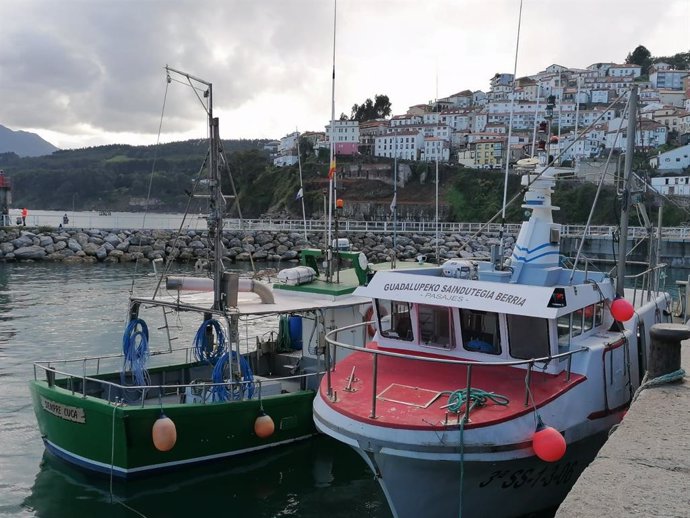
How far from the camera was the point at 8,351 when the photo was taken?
19.8m

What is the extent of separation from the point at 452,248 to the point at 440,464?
4633cm

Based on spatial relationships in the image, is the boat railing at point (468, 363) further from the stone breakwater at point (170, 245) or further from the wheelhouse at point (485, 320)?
the stone breakwater at point (170, 245)

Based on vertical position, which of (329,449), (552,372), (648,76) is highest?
(648,76)

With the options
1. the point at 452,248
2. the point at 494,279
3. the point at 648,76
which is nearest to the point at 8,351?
the point at 494,279

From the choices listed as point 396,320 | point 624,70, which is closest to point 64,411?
point 396,320

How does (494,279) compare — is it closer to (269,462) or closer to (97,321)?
(269,462)

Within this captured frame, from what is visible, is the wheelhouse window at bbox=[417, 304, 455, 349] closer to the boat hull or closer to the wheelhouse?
the wheelhouse

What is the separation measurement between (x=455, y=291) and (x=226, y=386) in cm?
459

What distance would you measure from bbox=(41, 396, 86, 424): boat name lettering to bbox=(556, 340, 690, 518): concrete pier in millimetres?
8075

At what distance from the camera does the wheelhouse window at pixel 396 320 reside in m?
10.3

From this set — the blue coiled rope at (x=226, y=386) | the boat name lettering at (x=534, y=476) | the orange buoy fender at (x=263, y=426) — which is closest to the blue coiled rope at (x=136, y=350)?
the blue coiled rope at (x=226, y=386)

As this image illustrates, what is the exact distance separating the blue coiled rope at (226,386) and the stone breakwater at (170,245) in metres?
29.6

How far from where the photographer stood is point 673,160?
92.4 metres

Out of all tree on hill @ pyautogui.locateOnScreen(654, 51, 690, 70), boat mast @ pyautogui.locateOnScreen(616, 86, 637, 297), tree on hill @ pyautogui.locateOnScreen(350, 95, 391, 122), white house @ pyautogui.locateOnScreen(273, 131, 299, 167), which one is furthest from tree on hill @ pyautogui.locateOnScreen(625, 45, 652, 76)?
boat mast @ pyautogui.locateOnScreen(616, 86, 637, 297)
